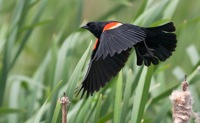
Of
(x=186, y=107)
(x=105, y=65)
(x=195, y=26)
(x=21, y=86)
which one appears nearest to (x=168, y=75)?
(x=195, y=26)

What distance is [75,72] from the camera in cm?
149

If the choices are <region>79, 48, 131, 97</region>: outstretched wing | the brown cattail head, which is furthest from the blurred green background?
the brown cattail head

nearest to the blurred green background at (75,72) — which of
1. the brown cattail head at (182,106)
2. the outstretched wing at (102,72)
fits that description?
the outstretched wing at (102,72)

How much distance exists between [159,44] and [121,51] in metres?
0.11

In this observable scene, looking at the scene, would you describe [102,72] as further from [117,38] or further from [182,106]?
[182,106]

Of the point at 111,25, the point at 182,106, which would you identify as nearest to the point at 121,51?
the point at 111,25

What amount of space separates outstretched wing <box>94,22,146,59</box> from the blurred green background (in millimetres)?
70

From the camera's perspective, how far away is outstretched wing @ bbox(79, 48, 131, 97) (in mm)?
1631

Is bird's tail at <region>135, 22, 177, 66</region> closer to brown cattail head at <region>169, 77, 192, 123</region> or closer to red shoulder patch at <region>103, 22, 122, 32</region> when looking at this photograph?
red shoulder patch at <region>103, 22, 122, 32</region>

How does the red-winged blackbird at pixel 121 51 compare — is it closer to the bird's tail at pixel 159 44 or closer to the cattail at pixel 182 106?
the bird's tail at pixel 159 44

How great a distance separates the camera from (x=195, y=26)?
116 inches

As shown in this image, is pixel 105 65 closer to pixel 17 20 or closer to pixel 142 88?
pixel 142 88

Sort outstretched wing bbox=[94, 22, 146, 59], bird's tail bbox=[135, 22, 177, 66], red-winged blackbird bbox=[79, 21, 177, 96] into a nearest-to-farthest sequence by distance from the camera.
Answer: outstretched wing bbox=[94, 22, 146, 59] → red-winged blackbird bbox=[79, 21, 177, 96] → bird's tail bbox=[135, 22, 177, 66]

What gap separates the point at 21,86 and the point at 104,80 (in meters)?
0.82
